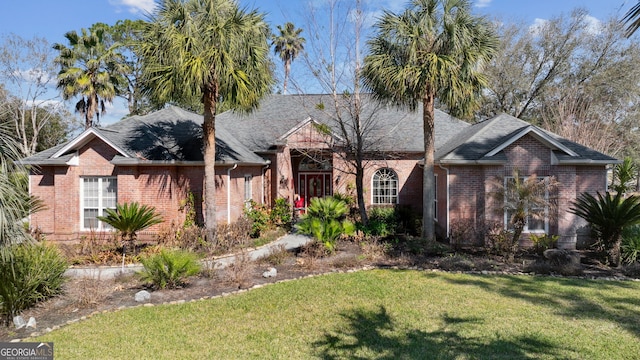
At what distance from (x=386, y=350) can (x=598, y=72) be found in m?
34.4

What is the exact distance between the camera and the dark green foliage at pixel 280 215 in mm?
19531

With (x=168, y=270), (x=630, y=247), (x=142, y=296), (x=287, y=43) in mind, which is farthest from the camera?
(x=287, y=43)

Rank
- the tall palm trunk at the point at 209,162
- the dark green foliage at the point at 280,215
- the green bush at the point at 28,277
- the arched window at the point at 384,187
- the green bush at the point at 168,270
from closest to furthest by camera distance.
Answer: the green bush at the point at 28,277
the green bush at the point at 168,270
the tall palm trunk at the point at 209,162
the dark green foliage at the point at 280,215
the arched window at the point at 384,187

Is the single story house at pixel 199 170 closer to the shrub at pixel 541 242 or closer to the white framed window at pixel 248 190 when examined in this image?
the white framed window at pixel 248 190

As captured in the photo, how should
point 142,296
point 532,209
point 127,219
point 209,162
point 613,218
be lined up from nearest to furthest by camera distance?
point 142,296 → point 613,218 → point 127,219 → point 532,209 → point 209,162

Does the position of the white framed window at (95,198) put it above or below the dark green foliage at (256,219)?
above

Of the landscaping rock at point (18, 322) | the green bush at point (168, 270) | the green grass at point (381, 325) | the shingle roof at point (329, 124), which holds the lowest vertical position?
the green grass at point (381, 325)

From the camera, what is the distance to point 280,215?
19703mm

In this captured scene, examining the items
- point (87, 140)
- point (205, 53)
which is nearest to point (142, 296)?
point (205, 53)

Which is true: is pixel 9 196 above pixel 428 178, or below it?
below

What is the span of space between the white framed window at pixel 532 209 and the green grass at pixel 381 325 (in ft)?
10.7

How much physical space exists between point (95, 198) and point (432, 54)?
14.6 m

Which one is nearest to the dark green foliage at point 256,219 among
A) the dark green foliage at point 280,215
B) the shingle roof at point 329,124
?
the dark green foliage at point 280,215

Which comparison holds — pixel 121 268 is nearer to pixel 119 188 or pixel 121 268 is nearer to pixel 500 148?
pixel 119 188
